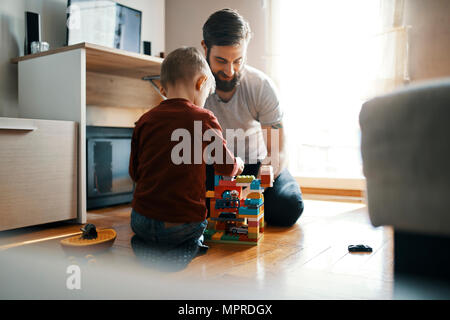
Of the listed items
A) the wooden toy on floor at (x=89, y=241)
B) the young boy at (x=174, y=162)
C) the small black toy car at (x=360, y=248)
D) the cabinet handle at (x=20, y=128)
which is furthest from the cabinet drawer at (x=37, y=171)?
the small black toy car at (x=360, y=248)

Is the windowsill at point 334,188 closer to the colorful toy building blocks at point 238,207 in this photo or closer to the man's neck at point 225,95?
the man's neck at point 225,95

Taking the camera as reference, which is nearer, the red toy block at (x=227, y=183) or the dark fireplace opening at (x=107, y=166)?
the red toy block at (x=227, y=183)

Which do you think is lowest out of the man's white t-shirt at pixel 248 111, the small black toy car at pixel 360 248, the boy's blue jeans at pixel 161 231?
the small black toy car at pixel 360 248

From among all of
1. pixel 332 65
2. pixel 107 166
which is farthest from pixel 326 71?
pixel 107 166

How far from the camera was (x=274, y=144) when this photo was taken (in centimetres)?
148

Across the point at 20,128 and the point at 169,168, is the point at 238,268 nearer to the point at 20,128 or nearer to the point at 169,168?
the point at 169,168

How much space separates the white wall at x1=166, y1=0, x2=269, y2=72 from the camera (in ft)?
8.59

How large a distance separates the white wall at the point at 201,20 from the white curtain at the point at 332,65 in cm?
7

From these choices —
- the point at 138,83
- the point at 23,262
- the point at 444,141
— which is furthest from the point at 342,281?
the point at 138,83

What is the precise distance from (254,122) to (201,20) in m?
1.51

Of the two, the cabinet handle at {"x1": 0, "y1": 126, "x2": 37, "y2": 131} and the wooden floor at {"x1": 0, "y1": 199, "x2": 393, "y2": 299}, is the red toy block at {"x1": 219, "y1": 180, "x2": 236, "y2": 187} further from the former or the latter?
the cabinet handle at {"x1": 0, "y1": 126, "x2": 37, "y2": 131}

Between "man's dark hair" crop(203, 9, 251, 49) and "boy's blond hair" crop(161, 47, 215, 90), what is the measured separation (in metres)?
0.34

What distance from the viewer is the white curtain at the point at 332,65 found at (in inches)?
86.5
